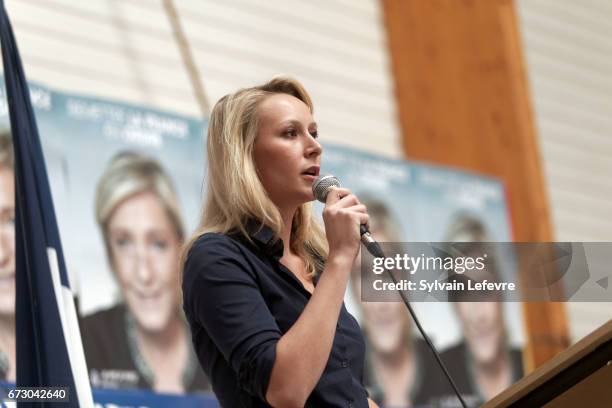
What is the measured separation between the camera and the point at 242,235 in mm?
2018

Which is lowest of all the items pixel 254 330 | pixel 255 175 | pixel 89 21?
pixel 254 330

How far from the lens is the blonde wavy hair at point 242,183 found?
2018mm

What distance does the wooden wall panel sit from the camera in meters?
6.25

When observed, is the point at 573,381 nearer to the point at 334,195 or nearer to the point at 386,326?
the point at 334,195

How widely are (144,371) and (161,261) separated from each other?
42cm

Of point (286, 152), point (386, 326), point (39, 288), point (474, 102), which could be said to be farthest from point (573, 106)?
point (286, 152)

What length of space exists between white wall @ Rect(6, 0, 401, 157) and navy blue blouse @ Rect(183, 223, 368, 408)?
9.39 ft

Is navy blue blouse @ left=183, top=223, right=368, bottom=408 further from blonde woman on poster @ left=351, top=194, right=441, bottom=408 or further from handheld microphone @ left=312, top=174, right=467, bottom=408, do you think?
blonde woman on poster @ left=351, top=194, right=441, bottom=408

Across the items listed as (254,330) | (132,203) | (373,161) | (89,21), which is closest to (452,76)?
(373,161)

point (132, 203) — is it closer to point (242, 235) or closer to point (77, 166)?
point (77, 166)

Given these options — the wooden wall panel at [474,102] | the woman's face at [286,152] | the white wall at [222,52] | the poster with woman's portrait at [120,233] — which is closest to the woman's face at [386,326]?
the poster with woman's portrait at [120,233]

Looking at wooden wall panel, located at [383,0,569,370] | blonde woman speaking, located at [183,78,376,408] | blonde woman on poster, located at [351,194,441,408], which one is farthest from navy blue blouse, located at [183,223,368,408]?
wooden wall panel, located at [383,0,569,370]

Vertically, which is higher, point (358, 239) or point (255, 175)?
point (255, 175)

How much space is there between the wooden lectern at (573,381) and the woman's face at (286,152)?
0.63 m
